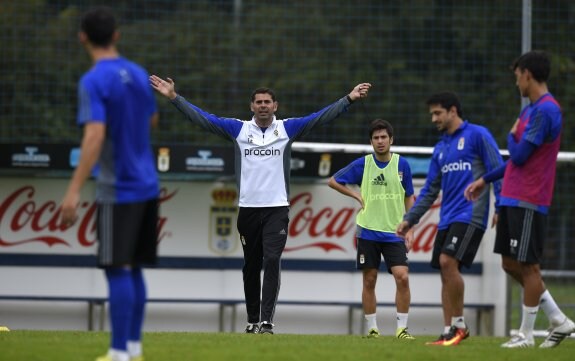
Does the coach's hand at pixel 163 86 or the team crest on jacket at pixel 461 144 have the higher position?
the coach's hand at pixel 163 86

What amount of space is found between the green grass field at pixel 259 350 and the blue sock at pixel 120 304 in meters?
0.72

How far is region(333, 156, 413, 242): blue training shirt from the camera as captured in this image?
1207 centimetres

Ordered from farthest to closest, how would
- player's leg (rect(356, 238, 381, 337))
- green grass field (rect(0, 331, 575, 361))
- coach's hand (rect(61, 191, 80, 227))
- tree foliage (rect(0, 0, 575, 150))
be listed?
tree foliage (rect(0, 0, 575, 150)) → player's leg (rect(356, 238, 381, 337)) → green grass field (rect(0, 331, 575, 361)) → coach's hand (rect(61, 191, 80, 227))

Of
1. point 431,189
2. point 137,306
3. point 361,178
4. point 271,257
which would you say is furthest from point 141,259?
point 361,178

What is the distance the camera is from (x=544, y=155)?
9.36 m

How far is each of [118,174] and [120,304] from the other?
77 cm

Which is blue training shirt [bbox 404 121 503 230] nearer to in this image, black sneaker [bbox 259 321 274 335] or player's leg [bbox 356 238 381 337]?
player's leg [bbox 356 238 381 337]

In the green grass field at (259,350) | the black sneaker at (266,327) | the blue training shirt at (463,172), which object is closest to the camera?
the green grass field at (259,350)

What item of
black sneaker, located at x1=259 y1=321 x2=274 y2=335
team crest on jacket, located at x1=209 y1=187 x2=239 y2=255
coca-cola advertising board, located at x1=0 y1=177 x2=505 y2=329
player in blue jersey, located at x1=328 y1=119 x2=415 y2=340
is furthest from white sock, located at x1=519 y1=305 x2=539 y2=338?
team crest on jacket, located at x1=209 y1=187 x2=239 y2=255

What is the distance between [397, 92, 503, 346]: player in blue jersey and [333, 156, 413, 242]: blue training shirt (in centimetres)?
153

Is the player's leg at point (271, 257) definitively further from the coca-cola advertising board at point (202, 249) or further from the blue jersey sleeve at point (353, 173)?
the coca-cola advertising board at point (202, 249)

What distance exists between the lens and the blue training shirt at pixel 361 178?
475 inches

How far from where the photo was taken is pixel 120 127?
24.5 feet

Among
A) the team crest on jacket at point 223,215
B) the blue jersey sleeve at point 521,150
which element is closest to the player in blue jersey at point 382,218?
the blue jersey sleeve at point 521,150
